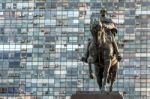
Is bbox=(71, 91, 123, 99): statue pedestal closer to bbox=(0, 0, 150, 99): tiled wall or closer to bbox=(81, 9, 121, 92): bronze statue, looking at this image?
bbox=(81, 9, 121, 92): bronze statue

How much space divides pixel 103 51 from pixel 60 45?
212 feet

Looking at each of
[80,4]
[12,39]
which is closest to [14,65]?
[12,39]

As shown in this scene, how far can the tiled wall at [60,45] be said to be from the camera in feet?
304

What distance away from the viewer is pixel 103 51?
2964cm

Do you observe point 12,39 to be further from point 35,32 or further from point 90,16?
point 90,16

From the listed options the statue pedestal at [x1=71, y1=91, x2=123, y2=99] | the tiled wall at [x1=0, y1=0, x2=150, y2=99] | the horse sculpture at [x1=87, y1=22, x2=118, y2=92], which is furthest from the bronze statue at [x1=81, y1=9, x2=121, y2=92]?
the tiled wall at [x1=0, y1=0, x2=150, y2=99]

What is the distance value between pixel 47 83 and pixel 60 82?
184 centimetres

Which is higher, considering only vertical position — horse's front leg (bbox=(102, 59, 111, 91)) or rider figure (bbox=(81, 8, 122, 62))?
rider figure (bbox=(81, 8, 122, 62))

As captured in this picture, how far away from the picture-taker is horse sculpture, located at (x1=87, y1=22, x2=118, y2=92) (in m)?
29.4

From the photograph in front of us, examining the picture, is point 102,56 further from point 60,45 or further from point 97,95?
point 60,45

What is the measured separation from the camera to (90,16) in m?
94.2

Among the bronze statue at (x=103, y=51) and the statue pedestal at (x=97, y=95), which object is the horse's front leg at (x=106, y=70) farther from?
the statue pedestal at (x=97, y=95)

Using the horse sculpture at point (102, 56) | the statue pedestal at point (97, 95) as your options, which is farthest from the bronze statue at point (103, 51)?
the statue pedestal at point (97, 95)

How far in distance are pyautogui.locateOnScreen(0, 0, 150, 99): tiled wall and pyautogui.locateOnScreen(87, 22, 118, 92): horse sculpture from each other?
6078 centimetres
